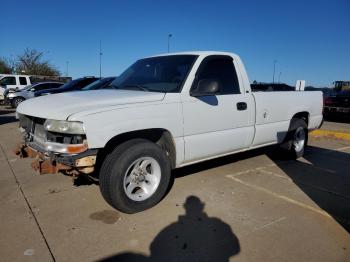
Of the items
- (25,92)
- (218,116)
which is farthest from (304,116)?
(25,92)

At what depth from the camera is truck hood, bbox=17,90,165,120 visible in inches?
136

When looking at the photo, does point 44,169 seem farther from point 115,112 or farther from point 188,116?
point 188,116

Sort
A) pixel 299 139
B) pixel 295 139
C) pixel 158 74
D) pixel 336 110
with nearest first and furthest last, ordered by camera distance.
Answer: pixel 158 74
pixel 295 139
pixel 299 139
pixel 336 110

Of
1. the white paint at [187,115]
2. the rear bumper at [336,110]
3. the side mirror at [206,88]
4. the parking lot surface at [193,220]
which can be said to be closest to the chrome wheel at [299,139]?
the white paint at [187,115]

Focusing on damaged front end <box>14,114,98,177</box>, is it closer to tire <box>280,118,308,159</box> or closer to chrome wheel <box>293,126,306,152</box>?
tire <box>280,118,308,159</box>

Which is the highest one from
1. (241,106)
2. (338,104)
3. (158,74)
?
(158,74)

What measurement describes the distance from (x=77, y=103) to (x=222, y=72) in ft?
7.42

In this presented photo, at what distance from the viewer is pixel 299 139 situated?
6520 mm

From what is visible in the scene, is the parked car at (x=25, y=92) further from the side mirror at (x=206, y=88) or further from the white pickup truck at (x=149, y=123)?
the side mirror at (x=206, y=88)

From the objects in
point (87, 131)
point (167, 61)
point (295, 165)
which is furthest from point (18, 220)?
point (295, 165)

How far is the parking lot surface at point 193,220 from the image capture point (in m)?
3.07

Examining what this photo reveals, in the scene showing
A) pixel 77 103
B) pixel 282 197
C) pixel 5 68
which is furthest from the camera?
pixel 5 68

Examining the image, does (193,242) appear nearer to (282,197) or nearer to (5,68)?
(282,197)

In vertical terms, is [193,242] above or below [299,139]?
below
